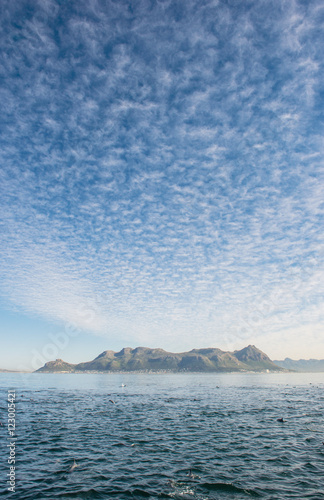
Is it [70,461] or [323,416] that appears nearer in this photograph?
[70,461]

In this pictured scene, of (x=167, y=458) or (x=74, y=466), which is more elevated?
(x=74, y=466)

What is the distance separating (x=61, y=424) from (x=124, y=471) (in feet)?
71.3

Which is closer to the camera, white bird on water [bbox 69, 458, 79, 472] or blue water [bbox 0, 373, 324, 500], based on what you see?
blue water [bbox 0, 373, 324, 500]

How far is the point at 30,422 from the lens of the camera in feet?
128

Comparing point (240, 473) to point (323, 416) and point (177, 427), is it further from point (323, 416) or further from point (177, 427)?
point (323, 416)

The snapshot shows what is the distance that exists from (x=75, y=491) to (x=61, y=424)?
78.6ft

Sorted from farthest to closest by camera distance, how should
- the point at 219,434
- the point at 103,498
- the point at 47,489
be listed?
1. the point at 219,434
2. the point at 47,489
3. the point at 103,498

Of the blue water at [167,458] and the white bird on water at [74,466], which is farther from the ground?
the white bird on water at [74,466]

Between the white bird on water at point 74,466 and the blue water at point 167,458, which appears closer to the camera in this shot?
the blue water at point 167,458

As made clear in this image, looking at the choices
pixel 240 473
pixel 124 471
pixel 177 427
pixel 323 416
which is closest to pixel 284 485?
pixel 240 473

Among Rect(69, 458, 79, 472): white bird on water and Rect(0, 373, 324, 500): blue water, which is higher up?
Rect(69, 458, 79, 472): white bird on water

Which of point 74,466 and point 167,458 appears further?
point 167,458

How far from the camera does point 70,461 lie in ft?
74.6

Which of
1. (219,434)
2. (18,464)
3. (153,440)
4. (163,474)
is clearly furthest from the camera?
(219,434)
